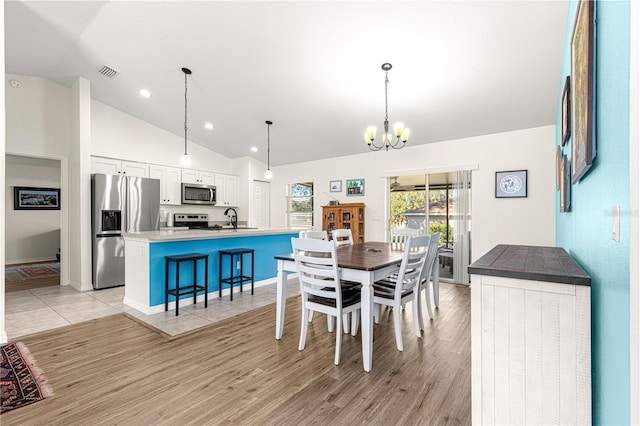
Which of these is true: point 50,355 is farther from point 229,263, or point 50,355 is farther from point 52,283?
point 52,283

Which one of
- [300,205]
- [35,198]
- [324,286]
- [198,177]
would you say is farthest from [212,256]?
[35,198]

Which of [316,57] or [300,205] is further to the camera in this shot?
[300,205]

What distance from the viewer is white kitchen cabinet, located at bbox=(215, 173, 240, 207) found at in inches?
266

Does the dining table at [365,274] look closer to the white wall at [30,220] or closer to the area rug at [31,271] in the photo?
the area rug at [31,271]

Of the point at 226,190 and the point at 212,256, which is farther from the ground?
the point at 226,190

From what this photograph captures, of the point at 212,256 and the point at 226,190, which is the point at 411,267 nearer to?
the point at 212,256

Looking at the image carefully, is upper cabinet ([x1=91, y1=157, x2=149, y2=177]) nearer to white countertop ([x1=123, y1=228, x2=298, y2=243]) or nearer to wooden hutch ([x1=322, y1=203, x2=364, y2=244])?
white countertop ([x1=123, y1=228, x2=298, y2=243])

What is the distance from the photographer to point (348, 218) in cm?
580

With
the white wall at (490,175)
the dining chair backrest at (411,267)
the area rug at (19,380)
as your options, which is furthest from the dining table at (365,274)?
the white wall at (490,175)

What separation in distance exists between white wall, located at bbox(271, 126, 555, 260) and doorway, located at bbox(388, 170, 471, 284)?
0.47ft

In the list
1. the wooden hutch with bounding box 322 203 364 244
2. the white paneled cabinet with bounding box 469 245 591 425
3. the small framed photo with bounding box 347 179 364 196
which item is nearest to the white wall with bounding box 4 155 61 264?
the wooden hutch with bounding box 322 203 364 244

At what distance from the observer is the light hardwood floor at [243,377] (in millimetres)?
1701

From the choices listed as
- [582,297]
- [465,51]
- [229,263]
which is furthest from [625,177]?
[229,263]

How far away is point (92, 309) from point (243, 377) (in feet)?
8.56
